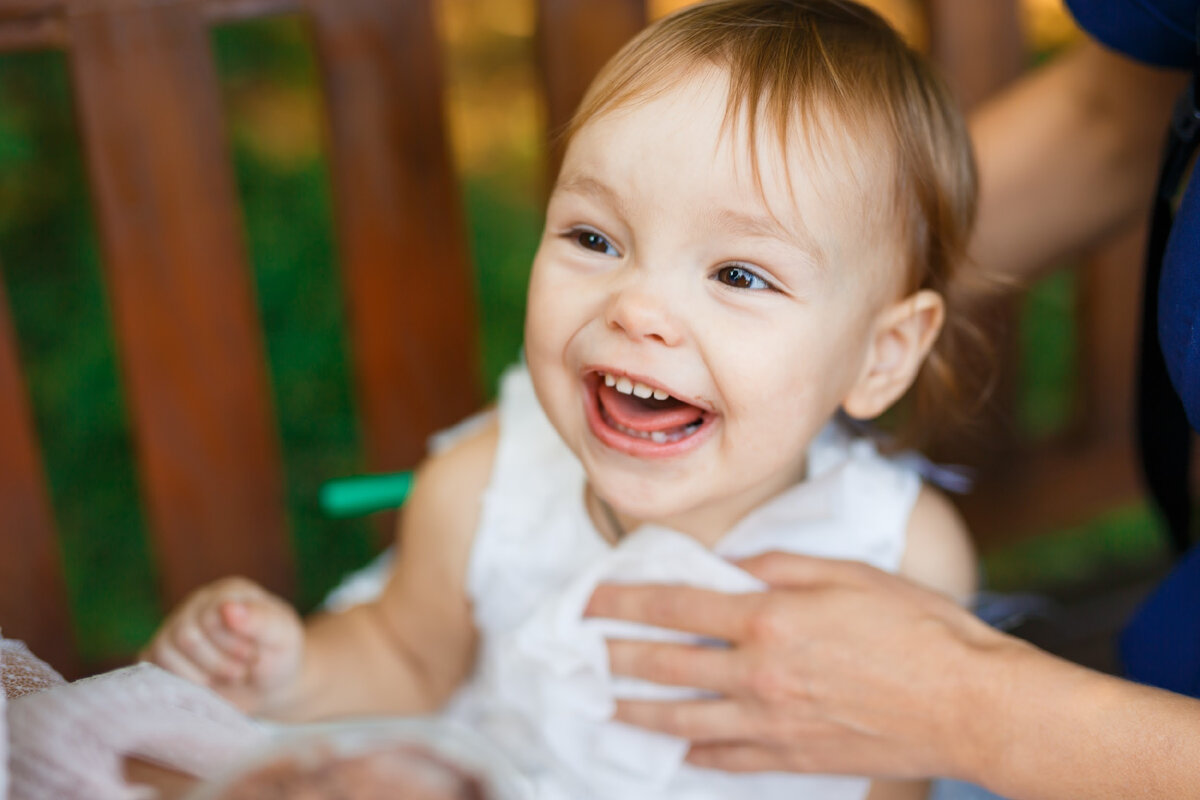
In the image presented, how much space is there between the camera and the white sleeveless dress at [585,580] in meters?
1.10

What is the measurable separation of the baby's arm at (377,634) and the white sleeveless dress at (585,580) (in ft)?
0.10

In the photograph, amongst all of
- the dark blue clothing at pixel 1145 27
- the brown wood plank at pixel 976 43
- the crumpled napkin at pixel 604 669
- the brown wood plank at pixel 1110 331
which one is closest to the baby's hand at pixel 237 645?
the crumpled napkin at pixel 604 669

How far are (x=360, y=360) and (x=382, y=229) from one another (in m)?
0.17

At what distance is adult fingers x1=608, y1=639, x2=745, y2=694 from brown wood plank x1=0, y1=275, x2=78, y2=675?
2.05 feet

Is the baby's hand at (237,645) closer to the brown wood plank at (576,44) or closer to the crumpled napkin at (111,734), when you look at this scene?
the crumpled napkin at (111,734)

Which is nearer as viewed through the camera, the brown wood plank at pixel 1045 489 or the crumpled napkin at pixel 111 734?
the crumpled napkin at pixel 111 734

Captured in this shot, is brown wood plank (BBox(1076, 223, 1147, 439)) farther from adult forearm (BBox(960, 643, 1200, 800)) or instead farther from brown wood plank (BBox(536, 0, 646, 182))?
adult forearm (BBox(960, 643, 1200, 800))

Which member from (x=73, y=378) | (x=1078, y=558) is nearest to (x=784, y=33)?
(x=1078, y=558)

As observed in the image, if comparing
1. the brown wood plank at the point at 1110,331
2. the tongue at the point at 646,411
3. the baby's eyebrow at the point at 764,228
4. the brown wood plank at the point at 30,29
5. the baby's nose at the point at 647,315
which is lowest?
the brown wood plank at the point at 1110,331

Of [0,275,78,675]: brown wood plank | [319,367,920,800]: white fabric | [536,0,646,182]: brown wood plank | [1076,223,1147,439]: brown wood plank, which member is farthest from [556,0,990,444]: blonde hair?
[1076,223,1147,439]: brown wood plank

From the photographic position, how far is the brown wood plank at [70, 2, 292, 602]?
1250mm

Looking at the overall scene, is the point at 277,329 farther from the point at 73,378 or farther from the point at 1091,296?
the point at 1091,296

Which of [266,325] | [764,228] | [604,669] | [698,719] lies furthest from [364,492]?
[266,325]

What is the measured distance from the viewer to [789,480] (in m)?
1.21
